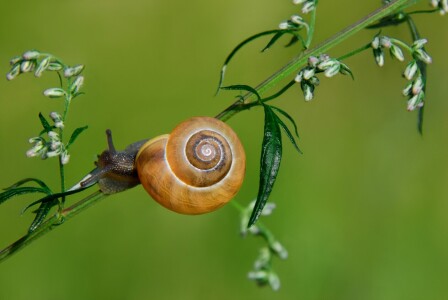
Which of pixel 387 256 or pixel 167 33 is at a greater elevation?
pixel 167 33

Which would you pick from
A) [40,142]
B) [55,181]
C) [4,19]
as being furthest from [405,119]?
[40,142]

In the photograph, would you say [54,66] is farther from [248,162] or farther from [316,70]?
[248,162]

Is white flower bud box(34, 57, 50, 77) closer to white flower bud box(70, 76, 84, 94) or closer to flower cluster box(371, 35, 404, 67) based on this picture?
white flower bud box(70, 76, 84, 94)

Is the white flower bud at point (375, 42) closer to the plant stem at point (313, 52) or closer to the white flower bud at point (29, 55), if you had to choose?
the plant stem at point (313, 52)

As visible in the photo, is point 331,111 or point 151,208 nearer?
point 151,208

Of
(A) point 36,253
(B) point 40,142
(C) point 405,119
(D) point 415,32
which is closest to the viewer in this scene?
(B) point 40,142

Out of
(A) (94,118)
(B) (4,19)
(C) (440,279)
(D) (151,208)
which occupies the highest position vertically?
(B) (4,19)

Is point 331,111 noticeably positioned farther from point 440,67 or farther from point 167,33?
point 167,33

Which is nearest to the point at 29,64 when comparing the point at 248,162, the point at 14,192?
the point at 14,192
